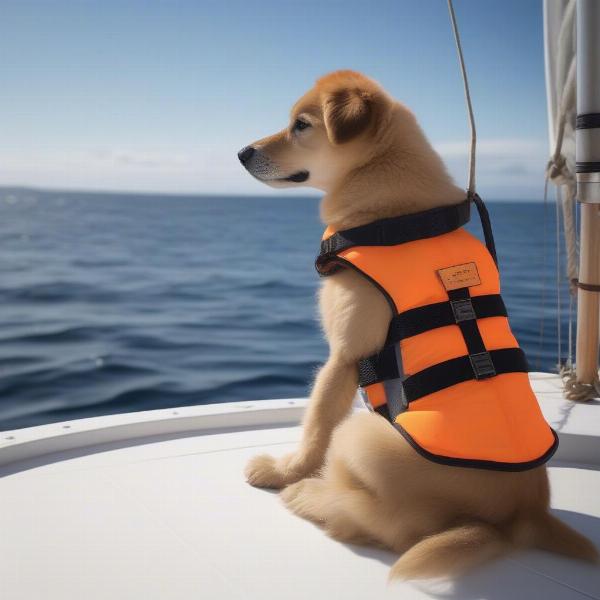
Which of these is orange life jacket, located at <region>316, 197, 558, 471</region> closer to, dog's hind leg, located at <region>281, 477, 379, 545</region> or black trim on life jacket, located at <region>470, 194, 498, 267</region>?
black trim on life jacket, located at <region>470, 194, 498, 267</region>

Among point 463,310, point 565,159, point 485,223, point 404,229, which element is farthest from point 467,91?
point 565,159

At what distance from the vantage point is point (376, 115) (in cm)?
178

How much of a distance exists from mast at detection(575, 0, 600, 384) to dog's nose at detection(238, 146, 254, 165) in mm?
1234

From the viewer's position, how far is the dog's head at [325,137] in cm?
177

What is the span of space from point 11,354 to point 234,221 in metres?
42.0

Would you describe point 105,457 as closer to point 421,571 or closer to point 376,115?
point 421,571

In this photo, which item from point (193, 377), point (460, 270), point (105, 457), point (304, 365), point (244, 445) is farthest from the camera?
point (304, 365)

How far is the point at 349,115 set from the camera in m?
1.75

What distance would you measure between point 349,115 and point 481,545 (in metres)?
1.10

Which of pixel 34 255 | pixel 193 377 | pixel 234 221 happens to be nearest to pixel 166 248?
pixel 34 255

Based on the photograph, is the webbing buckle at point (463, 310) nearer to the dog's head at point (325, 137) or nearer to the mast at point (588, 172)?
the dog's head at point (325, 137)

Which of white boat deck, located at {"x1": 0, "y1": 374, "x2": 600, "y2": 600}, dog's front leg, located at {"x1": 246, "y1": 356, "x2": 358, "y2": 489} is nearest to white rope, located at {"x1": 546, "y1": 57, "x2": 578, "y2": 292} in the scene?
white boat deck, located at {"x1": 0, "y1": 374, "x2": 600, "y2": 600}

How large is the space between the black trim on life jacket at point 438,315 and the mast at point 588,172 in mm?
1142

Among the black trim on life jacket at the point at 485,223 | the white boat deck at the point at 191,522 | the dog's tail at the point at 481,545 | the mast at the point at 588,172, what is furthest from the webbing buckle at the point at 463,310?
the mast at the point at 588,172
